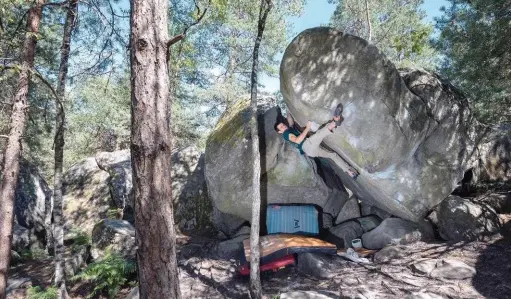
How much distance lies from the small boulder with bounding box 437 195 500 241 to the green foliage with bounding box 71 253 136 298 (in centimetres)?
929

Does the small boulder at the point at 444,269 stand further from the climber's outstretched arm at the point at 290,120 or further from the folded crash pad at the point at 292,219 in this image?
the climber's outstretched arm at the point at 290,120

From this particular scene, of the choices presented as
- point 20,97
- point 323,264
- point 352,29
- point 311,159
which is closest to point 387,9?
point 352,29

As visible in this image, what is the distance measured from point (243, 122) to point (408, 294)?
6650mm

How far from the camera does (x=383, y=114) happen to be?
8.77 meters

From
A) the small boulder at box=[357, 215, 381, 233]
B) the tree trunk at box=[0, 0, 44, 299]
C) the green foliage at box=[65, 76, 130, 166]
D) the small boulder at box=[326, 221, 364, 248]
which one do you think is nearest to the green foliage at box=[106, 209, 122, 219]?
the tree trunk at box=[0, 0, 44, 299]

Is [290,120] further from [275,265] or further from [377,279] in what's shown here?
[377,279]

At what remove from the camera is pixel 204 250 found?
10.3 m

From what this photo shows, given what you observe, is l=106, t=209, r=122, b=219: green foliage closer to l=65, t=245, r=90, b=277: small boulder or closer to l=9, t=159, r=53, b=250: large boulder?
l=65, t=245, r=90, b=277: small boulder

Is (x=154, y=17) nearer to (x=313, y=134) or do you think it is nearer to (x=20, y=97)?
(x=20, y=97)

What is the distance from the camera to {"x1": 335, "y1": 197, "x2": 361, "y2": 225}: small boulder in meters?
11.8

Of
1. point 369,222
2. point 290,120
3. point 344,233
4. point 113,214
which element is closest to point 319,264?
point 344,233

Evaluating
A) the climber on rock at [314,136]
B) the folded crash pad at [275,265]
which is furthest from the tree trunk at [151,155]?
the climber on rock at [314,136]

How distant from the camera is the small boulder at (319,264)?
7856 mm

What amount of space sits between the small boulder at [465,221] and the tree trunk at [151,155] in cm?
914
